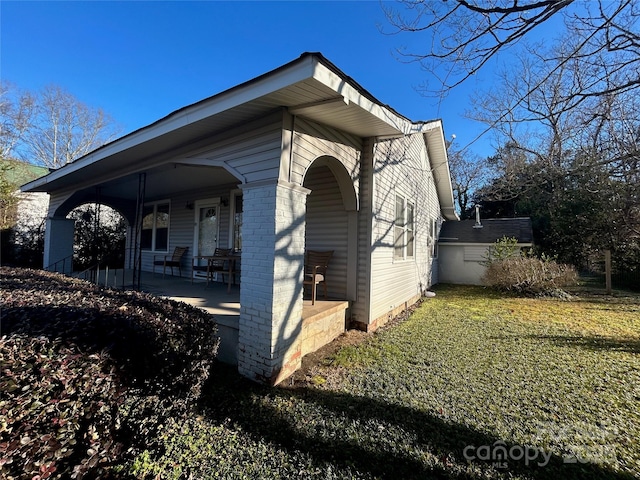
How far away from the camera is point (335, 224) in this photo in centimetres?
554

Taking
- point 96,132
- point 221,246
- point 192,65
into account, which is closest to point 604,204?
point 221,246

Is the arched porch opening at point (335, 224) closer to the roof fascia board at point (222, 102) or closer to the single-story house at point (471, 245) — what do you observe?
the roof fascia board at point (222, 102)

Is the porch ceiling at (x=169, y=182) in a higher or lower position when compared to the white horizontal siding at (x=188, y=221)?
higher

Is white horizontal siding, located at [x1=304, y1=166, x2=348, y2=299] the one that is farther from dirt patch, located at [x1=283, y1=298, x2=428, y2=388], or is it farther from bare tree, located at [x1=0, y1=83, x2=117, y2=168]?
bare tree, located at [x1=0, y1=83, x2=117, y2=168]

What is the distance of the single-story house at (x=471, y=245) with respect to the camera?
13258mm

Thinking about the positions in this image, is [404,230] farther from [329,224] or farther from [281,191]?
[281,191]

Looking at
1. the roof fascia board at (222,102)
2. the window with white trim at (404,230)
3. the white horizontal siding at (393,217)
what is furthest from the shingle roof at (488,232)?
the roof fascia board at (222,102)

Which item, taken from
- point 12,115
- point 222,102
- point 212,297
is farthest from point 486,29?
point 12,115

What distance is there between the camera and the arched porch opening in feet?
17.0

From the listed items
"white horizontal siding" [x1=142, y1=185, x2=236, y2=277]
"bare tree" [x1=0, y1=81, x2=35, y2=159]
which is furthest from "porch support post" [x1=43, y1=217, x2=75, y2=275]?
"bare tree" [x1=0, y1=81, x2=35, y2=159]

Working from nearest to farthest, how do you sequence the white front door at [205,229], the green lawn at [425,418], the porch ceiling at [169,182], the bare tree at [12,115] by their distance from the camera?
the green lawn at [425,418], the porch ceiling at [169,182], the white front door at [205,229], the bare tree at [12,115]

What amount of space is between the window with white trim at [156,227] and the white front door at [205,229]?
1704 millimetres

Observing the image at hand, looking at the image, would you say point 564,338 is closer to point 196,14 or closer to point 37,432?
→ point 37,432

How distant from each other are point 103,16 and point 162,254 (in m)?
6.27
